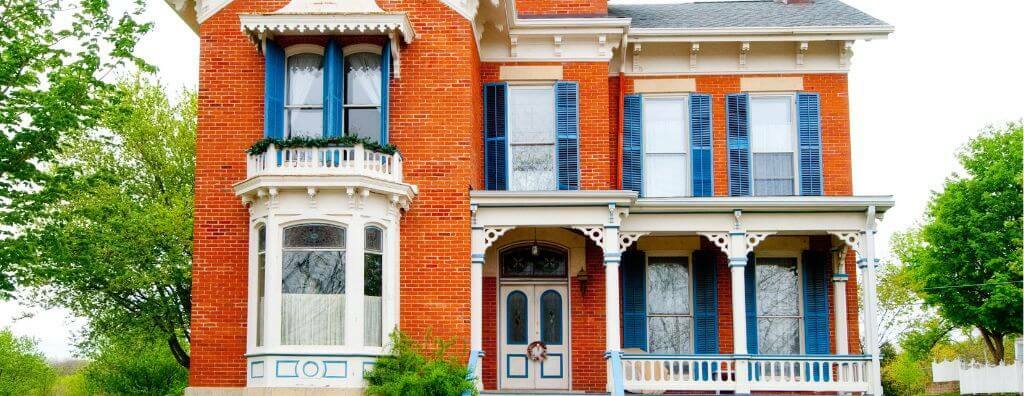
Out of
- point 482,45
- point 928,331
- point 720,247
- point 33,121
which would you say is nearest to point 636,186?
point 720,247

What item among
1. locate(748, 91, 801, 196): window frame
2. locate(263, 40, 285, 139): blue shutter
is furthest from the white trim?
locate(748, 91, 801, 196): window frame

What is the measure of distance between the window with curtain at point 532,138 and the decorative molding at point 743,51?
3.39m

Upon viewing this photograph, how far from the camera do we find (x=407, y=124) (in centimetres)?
1677

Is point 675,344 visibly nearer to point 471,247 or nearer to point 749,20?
point 471,247

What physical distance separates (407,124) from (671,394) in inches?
226

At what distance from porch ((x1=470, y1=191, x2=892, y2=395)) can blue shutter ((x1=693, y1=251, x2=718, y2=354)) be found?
2cm

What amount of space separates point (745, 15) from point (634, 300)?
18.7 feet

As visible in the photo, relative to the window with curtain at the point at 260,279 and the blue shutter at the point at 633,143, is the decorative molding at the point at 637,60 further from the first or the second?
the window with curtain at the point at 260,279

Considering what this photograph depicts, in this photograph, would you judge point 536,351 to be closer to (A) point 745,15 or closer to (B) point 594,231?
(B) point 594,231

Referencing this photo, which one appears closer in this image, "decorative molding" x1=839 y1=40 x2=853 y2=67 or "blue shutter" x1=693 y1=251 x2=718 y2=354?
"blue shutter" x1=693 y1=251 x2=718 y2=354

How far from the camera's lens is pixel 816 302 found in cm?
1889

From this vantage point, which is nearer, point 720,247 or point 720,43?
point 720,247

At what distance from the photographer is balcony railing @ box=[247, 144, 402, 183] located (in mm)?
15625

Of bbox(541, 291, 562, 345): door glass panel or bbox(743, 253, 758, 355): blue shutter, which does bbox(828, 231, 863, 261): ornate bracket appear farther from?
bbox(541, 291, 562, 345): door glass panel
